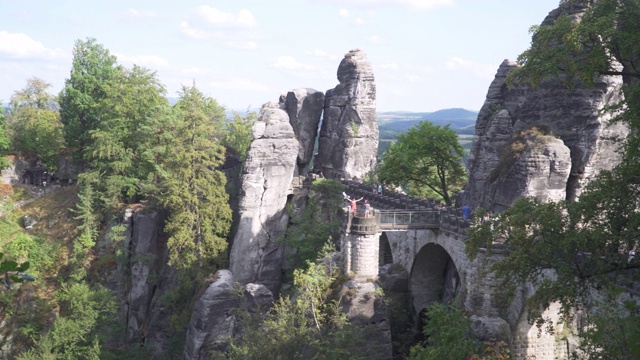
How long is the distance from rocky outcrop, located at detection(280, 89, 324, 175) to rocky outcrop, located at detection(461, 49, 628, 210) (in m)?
16.4

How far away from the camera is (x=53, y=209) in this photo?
147 ft

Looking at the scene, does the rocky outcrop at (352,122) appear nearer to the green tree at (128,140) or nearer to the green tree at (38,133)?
the green tree at (128,140)

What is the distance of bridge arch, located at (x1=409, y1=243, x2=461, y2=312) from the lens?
101ft

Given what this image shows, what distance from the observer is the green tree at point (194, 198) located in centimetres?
3456

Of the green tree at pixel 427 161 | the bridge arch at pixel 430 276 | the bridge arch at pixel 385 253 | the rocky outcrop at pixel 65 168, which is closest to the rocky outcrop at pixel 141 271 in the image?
the bridge arch at pixel 385 253

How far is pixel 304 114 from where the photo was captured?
154 ft

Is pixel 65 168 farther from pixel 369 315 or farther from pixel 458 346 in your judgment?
pixel 458 346

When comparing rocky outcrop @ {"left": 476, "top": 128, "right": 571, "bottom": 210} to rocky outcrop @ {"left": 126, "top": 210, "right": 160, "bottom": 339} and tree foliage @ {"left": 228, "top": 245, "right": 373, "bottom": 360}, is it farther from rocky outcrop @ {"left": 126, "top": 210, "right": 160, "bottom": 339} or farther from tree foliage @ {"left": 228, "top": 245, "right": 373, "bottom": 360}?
rocky outcrop @ {"left": 126, "top": 210, "right": 160, "bottom": 339}

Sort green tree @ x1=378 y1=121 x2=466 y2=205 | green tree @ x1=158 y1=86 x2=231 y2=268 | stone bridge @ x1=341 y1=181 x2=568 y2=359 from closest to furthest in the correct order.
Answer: stone bridge @ x1=341 y1=181 x2=568 y2=359
green tree @ x1=158 y1=86 x2=231 y2=268
green tree @ x1=378 y1=121 x2=466 y2=205

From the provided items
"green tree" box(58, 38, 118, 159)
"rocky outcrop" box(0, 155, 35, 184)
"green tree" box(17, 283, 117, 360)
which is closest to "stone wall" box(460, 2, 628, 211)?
"green tree" box(17, 283, 117, 360)

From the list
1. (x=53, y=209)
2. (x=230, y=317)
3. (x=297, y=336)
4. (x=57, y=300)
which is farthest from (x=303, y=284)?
(x=53, y=209)

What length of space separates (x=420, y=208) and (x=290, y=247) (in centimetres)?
980

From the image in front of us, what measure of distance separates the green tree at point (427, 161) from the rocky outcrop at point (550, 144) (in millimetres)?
9408

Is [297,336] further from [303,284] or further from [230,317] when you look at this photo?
[230,317]
